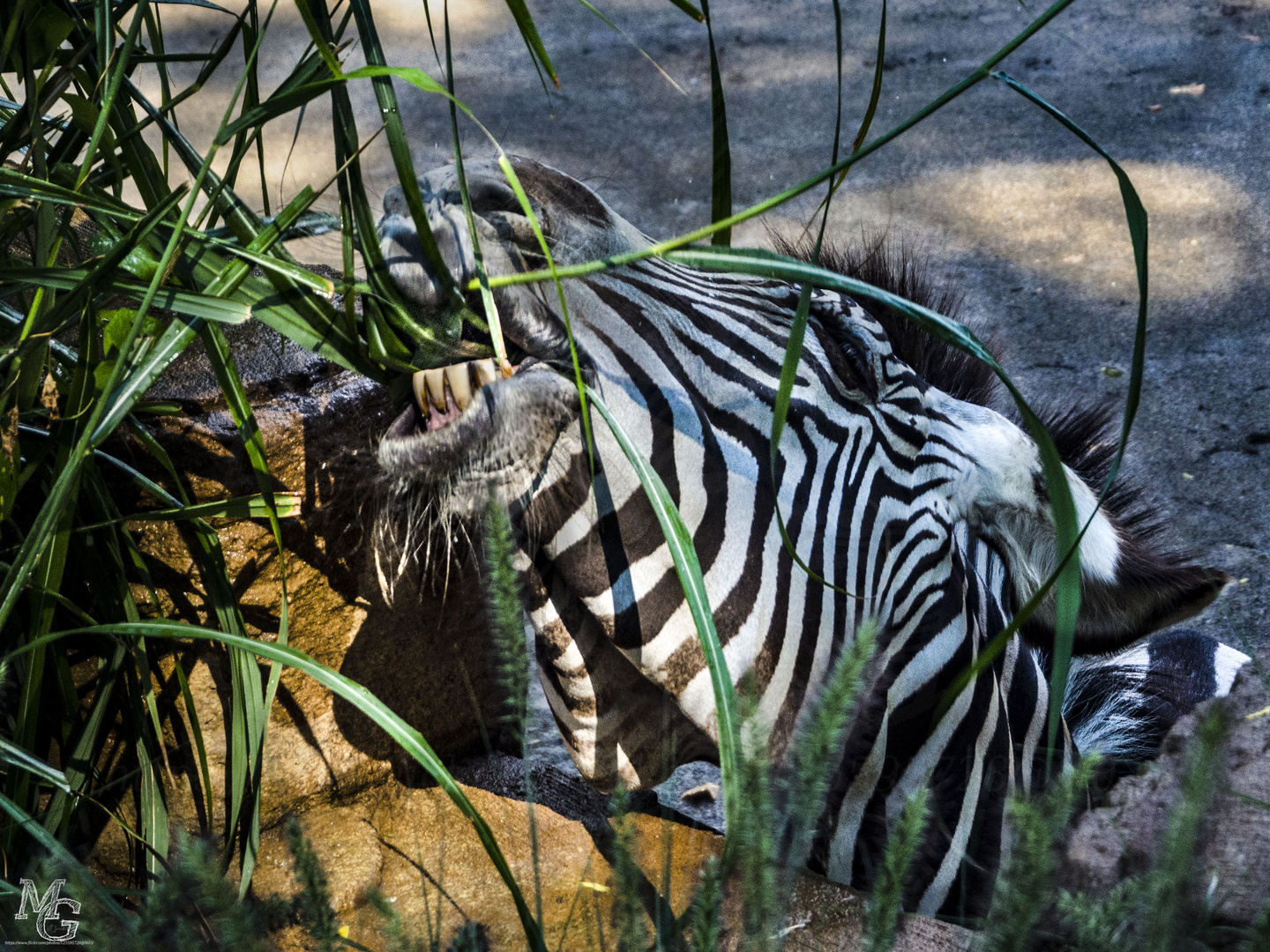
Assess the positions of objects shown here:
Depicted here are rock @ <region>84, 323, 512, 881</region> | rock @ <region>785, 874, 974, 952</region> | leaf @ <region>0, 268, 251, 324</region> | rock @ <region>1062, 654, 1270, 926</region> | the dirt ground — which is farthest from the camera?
the dirt ground

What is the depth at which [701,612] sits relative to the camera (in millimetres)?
782

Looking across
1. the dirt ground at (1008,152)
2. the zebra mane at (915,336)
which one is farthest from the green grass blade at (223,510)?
the dirt ground at (1008,152)

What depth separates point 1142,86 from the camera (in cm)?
398

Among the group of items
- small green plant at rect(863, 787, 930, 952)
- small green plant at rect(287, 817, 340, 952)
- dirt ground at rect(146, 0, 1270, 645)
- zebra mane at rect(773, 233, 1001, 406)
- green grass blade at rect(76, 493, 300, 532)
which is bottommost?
small green plant at rect(287, 817, 340, 952)

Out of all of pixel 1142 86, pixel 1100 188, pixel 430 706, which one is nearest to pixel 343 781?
pixel 430 706

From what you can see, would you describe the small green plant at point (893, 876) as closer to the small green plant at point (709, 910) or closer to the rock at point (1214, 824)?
the small green plant at point (709, 910)

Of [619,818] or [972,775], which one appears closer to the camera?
[619,818]

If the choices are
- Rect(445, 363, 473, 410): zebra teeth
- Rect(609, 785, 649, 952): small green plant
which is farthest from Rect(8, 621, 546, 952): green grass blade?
Rect(445, 363, 473, 410): zebra teeth

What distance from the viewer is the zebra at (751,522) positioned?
931mm

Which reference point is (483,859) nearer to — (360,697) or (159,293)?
(360,697)

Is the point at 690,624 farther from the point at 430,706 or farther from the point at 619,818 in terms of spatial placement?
the point at 430,706

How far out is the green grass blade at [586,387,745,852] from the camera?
75 centimetres

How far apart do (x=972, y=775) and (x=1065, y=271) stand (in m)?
2.52

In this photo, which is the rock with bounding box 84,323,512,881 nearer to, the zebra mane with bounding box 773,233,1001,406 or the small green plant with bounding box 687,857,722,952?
the zebra mane with bounding box 773,233,1001,406
